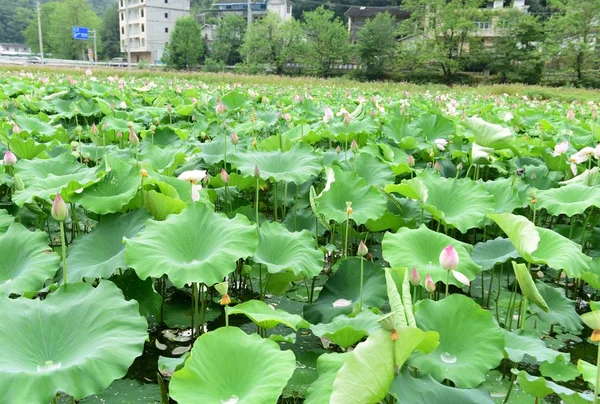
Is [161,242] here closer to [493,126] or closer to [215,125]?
[493,126]

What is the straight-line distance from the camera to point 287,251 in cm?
173

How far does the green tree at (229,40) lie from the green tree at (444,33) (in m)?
18.2

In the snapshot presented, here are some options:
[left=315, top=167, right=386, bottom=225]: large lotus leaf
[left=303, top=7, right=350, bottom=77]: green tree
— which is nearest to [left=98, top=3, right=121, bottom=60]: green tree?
[left=303, top=7, right=350, bottom=77]: green tree

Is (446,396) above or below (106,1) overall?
below

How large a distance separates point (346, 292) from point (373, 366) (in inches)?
32.8

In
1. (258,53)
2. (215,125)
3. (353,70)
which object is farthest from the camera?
(258,53)

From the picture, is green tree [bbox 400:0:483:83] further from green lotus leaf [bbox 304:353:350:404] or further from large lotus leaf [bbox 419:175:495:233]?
green lotus leaf [bbox 304:353:350:404]

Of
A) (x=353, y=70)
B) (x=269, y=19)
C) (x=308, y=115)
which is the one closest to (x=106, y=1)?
(x=269, y=19)

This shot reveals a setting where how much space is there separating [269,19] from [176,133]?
116 feet

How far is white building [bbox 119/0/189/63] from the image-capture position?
179 feet

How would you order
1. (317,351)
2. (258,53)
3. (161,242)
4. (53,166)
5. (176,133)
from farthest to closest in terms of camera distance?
(258,53) → (176,133) → (53,166) → (317,351) → (161,242)

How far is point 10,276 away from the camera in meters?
1.54

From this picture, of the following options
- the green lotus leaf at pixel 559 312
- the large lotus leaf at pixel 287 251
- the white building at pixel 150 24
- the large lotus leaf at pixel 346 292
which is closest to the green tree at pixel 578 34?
the green lotus leaf at pixel 559 312

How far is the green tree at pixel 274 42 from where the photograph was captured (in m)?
35.0
